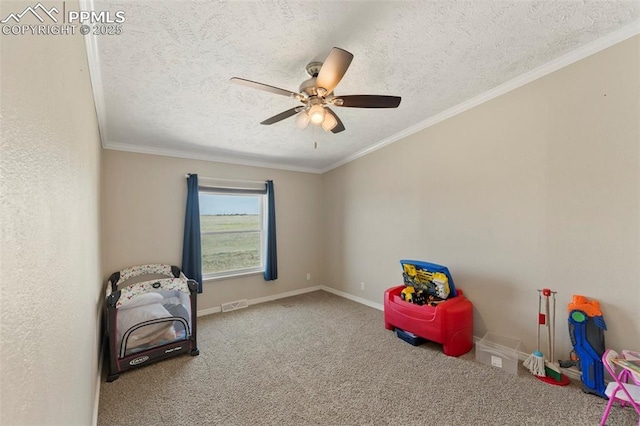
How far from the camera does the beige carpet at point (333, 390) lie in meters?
1.88

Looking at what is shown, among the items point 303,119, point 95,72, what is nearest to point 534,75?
point 303,119

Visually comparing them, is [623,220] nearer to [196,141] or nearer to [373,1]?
[373,1]

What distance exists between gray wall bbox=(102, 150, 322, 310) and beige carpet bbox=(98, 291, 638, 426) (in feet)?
4.24

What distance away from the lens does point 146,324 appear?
8.29ft

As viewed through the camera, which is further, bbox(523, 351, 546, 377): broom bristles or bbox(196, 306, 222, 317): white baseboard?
bbox(196, 306, 222, 317): white baseboard

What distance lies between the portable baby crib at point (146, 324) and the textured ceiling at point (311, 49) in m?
1.80

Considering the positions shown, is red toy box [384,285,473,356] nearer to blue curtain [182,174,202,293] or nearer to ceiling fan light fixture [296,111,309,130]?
ceiling fan light fixture [296,111,309,130]

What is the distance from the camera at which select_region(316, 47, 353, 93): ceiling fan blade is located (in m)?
1.50

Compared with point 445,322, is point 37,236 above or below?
above

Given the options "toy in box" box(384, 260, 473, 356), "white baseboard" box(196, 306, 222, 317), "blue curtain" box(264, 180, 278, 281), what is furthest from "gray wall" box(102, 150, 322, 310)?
"toy in box" box(384, 260, 473, 356)

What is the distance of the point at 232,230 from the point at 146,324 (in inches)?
79.8

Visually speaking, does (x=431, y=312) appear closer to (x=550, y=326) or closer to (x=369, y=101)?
(x=550, y=326)

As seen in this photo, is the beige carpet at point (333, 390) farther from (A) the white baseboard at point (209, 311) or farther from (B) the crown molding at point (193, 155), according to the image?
(B) the crown molding at point (193, 155)

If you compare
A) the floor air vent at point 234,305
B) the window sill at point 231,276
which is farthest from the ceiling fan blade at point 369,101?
Answer: the floor air vent at point 234,305
